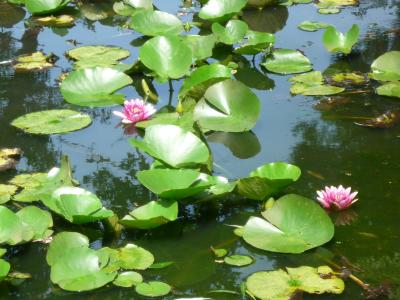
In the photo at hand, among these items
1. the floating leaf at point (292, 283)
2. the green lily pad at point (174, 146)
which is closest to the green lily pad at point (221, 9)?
the green lily pad at point (174, 146)

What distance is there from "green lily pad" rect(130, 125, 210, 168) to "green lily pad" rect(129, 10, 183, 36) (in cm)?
155

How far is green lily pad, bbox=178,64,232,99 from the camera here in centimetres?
306

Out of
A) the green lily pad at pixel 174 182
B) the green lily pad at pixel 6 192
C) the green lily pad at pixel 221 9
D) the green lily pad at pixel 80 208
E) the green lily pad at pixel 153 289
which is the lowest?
the green lily pad at pixel 6 192

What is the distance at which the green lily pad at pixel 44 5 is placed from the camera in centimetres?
443

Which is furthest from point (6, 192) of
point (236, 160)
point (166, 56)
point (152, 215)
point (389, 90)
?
point (389, 90)

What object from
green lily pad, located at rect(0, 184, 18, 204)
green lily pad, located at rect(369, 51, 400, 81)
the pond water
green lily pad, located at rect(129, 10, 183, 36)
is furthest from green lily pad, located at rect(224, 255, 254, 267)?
green lily pad, located at rect(129, 10, 183, 36)

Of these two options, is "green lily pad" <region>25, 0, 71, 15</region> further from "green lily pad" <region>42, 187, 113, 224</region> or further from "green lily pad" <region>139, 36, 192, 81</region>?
"green lily pad" <region>42, 187, 113, 224</region>

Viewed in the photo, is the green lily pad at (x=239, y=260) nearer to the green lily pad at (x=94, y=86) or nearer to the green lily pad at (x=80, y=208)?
the green lily pad at (x=80, y=208)

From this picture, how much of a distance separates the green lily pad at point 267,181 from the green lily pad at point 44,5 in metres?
2.47

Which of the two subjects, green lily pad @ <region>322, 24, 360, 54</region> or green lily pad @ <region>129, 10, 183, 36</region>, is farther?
green lily pad @ <region>129, 10, 183, 36</region>

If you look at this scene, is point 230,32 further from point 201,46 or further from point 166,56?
point 166,56

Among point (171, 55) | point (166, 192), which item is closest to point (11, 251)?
point (166, 192)

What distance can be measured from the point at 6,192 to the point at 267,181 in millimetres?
873

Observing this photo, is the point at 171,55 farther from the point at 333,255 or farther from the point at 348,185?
the point at 333,255
